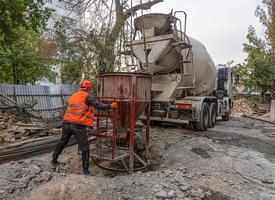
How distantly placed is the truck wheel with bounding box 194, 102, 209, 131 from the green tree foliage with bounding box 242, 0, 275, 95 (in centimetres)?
1163

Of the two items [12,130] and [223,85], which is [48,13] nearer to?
[12,130]

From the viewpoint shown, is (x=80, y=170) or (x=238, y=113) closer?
(x=80, y=170)

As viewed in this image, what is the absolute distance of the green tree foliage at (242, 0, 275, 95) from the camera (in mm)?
19875

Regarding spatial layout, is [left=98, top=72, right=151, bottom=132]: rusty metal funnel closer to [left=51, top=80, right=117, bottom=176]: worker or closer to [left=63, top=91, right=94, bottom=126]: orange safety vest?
[left=51, top=80, right=117, bottom=176]: worker

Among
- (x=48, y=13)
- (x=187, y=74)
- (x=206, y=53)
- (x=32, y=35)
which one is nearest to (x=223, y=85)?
(x=206, y=53)

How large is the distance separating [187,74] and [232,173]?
496 centimetres

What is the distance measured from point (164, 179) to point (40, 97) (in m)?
8.99

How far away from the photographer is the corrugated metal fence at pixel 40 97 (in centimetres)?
1065

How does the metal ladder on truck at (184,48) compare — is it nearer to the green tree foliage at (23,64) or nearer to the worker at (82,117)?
the worker at (82,117)

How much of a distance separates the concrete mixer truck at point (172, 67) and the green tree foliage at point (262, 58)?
11.0 m

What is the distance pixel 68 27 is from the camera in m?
13.0

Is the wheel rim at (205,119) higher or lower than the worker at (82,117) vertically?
lower

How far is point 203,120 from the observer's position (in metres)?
10.1

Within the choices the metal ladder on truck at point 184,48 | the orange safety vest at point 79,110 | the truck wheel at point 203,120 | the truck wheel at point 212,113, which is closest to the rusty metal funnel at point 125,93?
the orange safety vest at point 79,110
